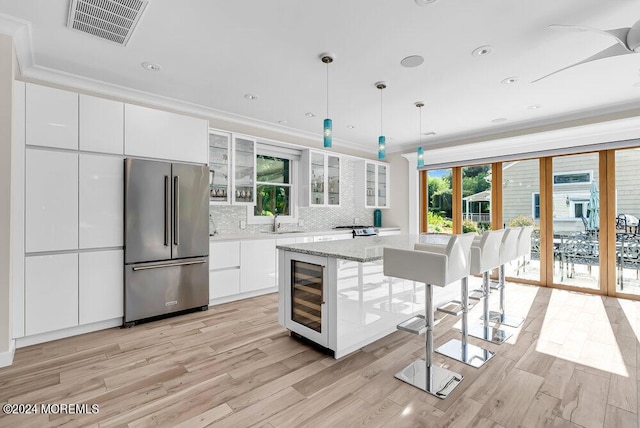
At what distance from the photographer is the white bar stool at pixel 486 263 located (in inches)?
103

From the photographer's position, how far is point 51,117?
2.80 metres

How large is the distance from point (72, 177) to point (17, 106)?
2.25 feet

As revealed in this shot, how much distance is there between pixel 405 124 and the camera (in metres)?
4.78

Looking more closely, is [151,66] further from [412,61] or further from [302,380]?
[302,380]

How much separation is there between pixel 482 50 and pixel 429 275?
6.43ft

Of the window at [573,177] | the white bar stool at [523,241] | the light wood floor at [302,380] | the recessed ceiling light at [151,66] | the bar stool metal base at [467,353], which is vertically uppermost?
the recessed ceiling light at [151,66]

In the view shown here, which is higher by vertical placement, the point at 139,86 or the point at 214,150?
the point at 139,86

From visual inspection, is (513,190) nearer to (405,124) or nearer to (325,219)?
(405,124)

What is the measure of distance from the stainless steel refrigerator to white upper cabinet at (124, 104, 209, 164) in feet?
0.50

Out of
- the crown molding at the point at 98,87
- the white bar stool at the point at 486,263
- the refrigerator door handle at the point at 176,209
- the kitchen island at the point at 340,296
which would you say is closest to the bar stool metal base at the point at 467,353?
the white bar stool at the point at 486,263

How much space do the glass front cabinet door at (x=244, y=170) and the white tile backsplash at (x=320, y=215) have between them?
11.2 inches

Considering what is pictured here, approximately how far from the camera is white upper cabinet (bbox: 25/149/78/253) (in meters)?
2.71

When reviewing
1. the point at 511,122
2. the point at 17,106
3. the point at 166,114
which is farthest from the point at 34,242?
the point at 511,122

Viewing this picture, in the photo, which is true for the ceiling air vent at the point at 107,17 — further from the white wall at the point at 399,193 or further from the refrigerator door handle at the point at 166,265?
the white wall at the point at 399,193
